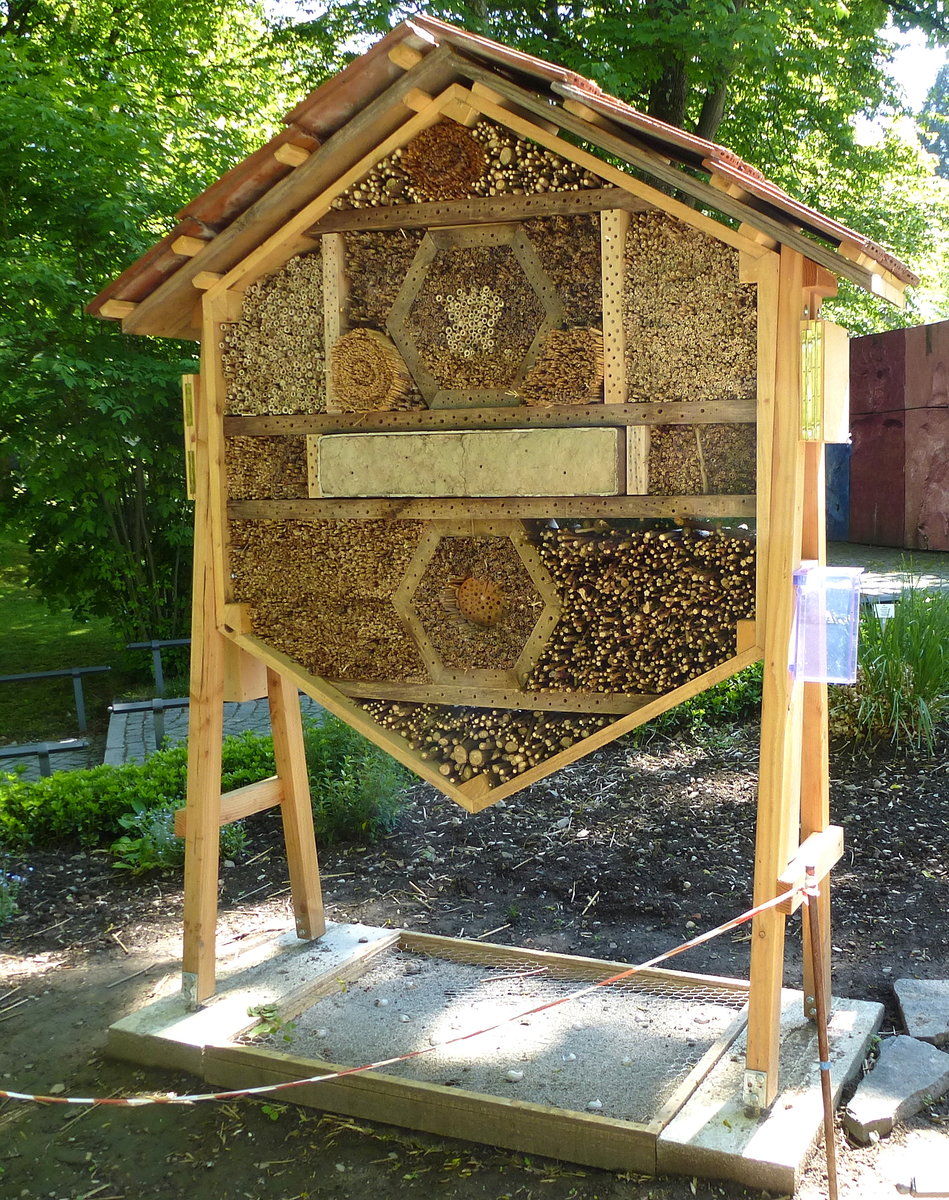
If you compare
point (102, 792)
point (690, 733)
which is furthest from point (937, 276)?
point (102, 792)

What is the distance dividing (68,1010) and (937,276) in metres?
18.2

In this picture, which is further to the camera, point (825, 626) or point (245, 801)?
point (245, 801)

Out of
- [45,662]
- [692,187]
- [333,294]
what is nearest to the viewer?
[692,187]

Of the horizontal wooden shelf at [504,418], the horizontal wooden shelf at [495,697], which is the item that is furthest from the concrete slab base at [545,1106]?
the horizontal wooden shelf at [504,418]

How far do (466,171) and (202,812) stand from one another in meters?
2.56

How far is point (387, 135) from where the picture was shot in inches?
146

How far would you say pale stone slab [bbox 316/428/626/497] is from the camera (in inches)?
136

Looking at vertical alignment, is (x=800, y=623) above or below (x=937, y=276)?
below

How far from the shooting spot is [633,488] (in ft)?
11.2

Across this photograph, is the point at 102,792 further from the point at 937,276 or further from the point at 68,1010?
the point at 937,276

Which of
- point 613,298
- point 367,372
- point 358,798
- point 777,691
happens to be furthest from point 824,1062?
point 358,798

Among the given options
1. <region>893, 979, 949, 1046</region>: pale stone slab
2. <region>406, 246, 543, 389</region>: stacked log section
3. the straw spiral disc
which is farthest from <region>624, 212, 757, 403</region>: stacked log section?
<region>893, 979, 949, 1046</region>: pale stone slab

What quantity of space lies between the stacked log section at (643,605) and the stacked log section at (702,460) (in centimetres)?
15

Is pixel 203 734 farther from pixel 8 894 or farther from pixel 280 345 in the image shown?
pixel 8 894
